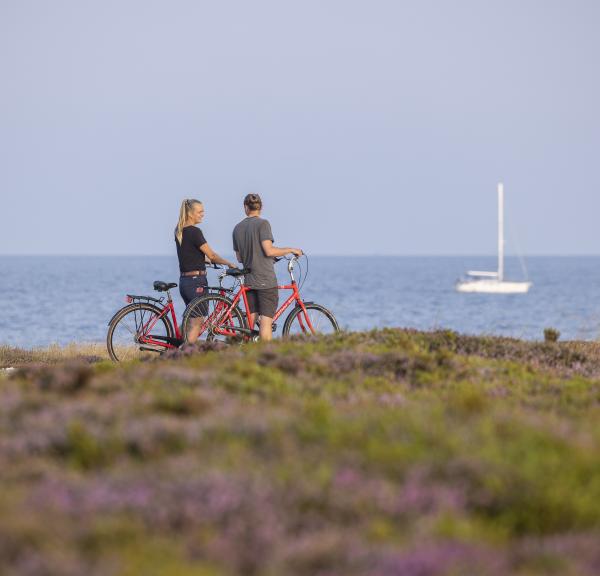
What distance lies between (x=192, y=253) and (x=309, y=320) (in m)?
2.38

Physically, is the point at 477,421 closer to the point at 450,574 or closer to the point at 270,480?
the point at 270,480

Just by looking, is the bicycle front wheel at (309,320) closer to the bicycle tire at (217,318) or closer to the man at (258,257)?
the man at (258,257)

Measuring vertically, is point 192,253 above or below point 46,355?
above

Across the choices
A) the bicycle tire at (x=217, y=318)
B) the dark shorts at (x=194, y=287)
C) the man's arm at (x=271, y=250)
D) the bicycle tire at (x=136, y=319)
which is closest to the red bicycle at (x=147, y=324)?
the bicycle tire at (x=136, y=319)

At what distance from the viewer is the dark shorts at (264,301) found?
14.9 m

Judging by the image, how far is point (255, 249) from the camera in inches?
578

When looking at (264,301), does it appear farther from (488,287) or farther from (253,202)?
(488,287)

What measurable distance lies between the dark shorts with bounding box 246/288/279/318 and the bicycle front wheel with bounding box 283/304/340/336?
0.47m

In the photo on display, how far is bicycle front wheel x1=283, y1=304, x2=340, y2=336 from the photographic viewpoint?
15.4 m

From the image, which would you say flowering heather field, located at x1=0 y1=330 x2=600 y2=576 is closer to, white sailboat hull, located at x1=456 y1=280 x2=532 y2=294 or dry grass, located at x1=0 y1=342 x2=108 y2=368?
dry grass, located at x1=0 y1=342 x2=108 y2=368

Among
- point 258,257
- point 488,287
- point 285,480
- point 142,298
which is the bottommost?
point 488,287

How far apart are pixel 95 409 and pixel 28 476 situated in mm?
1342

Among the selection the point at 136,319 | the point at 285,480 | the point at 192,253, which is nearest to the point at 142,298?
the point at 136,319

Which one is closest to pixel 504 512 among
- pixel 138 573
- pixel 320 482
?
pixel 320 482
